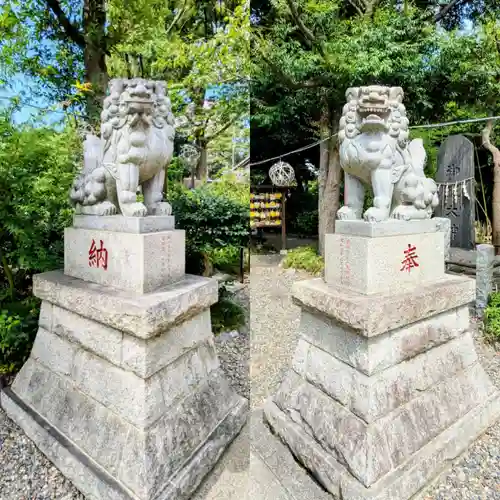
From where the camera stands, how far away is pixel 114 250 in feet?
5.46

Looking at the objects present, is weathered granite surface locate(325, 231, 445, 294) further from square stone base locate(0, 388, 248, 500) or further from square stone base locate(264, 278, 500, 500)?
square stone base locate(0, 388, 248, 500)

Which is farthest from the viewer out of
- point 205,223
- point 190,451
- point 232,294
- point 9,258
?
point 232,294

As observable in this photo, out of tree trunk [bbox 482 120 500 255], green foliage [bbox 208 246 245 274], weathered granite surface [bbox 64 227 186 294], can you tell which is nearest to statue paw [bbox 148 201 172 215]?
weathered granite surface [bbox 64 227 186 294]

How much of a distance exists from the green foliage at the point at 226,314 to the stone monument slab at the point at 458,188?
2759 mm

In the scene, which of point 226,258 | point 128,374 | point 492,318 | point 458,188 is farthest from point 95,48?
point 492,318

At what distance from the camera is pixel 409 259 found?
171 cm

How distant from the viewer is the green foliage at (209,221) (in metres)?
3.05

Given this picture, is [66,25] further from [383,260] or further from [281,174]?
[383,260]

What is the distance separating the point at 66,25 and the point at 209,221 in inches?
87.0

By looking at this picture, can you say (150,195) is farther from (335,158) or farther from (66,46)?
(335,158)

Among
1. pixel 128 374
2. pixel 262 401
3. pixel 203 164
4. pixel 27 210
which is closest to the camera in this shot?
pixel 128 374

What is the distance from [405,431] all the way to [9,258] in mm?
2839

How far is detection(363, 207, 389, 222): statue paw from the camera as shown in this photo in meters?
1.62

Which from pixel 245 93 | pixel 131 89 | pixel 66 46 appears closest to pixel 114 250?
pixel 131 89
